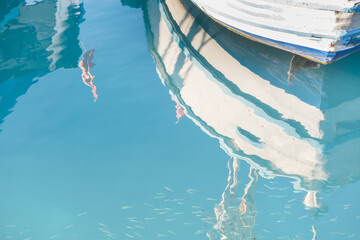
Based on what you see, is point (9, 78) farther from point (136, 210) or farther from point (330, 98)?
point (330, 98)

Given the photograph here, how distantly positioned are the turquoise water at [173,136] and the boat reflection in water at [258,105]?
1 centimetres

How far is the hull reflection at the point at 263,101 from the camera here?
361cm

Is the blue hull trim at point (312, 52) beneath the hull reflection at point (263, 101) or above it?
above

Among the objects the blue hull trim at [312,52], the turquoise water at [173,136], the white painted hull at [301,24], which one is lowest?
the turquoise water at [173,136]

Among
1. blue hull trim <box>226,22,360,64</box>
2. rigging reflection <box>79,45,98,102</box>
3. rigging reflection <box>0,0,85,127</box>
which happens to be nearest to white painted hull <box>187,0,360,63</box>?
blue hull trim <box>226,22,360,64</box>

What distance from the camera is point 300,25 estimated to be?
4031 mm

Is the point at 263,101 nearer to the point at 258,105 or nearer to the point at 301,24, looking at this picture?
the point at 258,105

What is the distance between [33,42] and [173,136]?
2.76 metres

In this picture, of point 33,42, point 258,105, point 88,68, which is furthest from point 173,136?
point 33,42

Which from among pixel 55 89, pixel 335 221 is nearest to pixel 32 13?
pixel 55 89

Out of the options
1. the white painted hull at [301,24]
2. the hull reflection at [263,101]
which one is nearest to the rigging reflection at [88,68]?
the hull reflection at [263,101]

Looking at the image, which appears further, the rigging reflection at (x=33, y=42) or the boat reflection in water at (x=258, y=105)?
the rigging reflection at (x=33, y=42)

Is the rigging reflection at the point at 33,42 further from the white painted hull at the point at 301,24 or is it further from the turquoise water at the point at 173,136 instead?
the white painted hull at the point at 301,24

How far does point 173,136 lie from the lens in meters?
3.99
